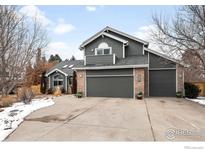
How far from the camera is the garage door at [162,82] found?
503 inches

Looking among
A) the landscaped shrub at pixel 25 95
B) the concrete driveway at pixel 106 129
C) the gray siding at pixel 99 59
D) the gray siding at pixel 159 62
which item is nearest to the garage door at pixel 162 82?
the gray siding at pixel 159 62

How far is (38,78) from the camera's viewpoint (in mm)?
19734

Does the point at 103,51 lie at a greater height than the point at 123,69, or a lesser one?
greater

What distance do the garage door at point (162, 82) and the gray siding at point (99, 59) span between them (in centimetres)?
322

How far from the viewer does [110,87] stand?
12453 mm

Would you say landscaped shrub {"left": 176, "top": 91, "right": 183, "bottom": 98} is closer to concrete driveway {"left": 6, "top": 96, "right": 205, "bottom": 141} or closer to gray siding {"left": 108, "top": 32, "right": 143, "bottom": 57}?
gray siding {"left": 108, "top": 32, "right": 143, "bottom": 57}

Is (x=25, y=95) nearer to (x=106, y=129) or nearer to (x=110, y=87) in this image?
(x=110, y=87)

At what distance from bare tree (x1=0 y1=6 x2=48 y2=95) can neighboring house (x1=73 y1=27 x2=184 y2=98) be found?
19.7ft

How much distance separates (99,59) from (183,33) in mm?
5920

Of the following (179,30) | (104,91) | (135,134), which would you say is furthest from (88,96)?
(135,134)

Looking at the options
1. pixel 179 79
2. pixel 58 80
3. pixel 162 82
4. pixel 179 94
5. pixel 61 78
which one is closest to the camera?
pixel 179 94

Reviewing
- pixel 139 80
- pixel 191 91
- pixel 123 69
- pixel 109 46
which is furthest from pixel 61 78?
pixel 191 91
